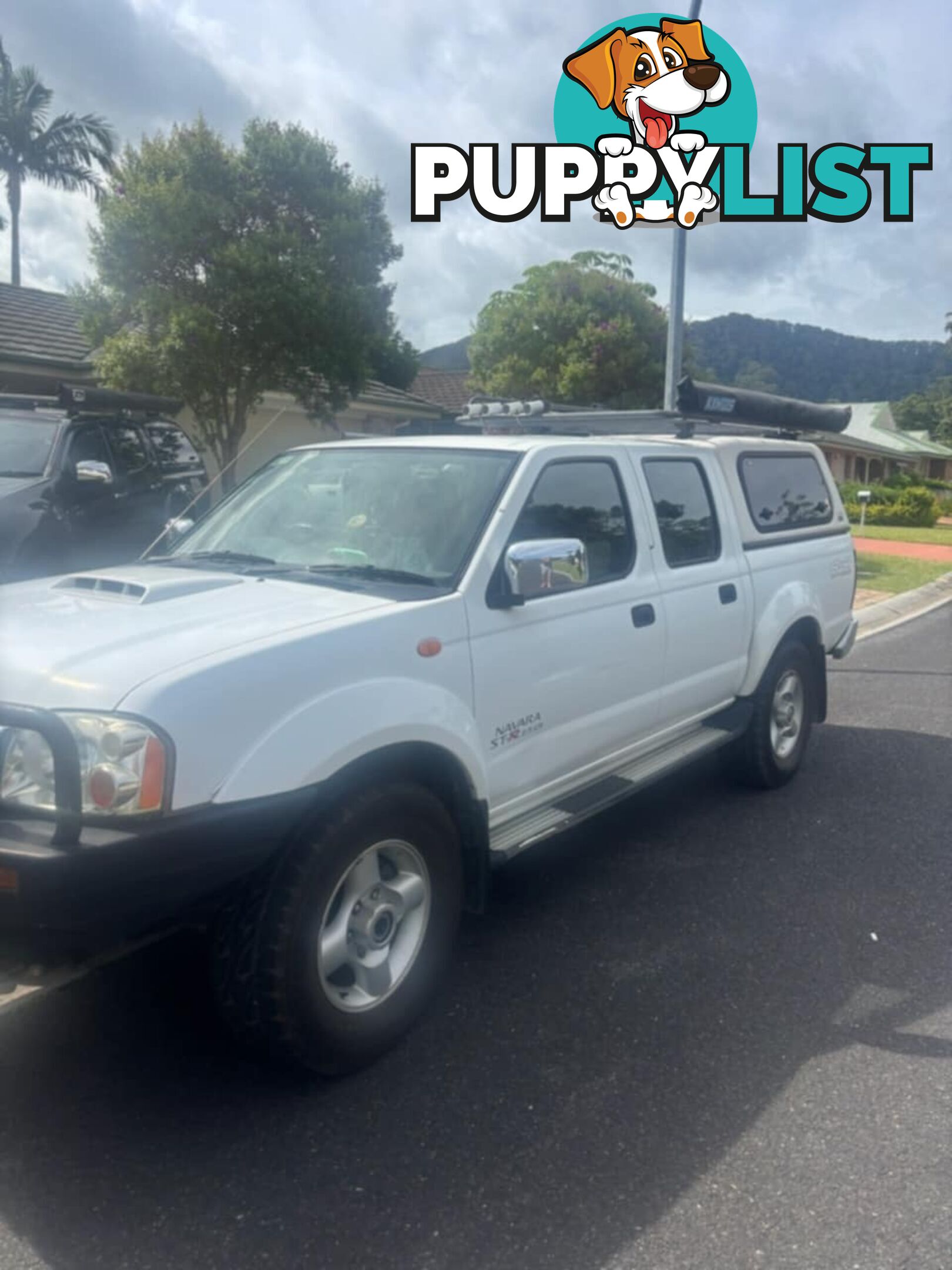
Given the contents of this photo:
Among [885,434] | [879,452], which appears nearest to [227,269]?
[879,452]

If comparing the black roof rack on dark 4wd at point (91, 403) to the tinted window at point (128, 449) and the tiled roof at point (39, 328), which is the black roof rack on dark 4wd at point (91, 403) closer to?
the tinted window at point (128, 449)

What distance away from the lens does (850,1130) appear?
3029 millimetres

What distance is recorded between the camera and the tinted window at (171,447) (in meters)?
9.60

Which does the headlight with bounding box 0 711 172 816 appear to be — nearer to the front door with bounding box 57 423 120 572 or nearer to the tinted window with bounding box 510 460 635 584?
the tinted window with bounding box 510 460 635 584

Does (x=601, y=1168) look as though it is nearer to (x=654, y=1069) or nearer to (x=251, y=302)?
(x=654, y=1069)

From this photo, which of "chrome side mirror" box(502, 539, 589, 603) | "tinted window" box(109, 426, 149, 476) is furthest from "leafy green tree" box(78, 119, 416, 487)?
"chrome side mirror" box(502, 539, 589, 603)

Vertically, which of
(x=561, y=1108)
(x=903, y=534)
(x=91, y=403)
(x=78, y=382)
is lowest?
(x=561, y=1108)

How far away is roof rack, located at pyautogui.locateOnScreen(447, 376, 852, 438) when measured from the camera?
5.66m

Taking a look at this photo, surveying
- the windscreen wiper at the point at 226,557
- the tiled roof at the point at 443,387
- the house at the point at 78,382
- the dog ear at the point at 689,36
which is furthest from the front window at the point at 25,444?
the tiled roof at the point at 443,387

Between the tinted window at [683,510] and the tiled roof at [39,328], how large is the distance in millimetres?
10066

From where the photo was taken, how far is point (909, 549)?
23.0 meters

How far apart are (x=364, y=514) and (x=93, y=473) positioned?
4.29 meters

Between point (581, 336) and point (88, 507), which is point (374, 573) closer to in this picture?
point (88, 507)

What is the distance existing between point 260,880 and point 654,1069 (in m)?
1.32
